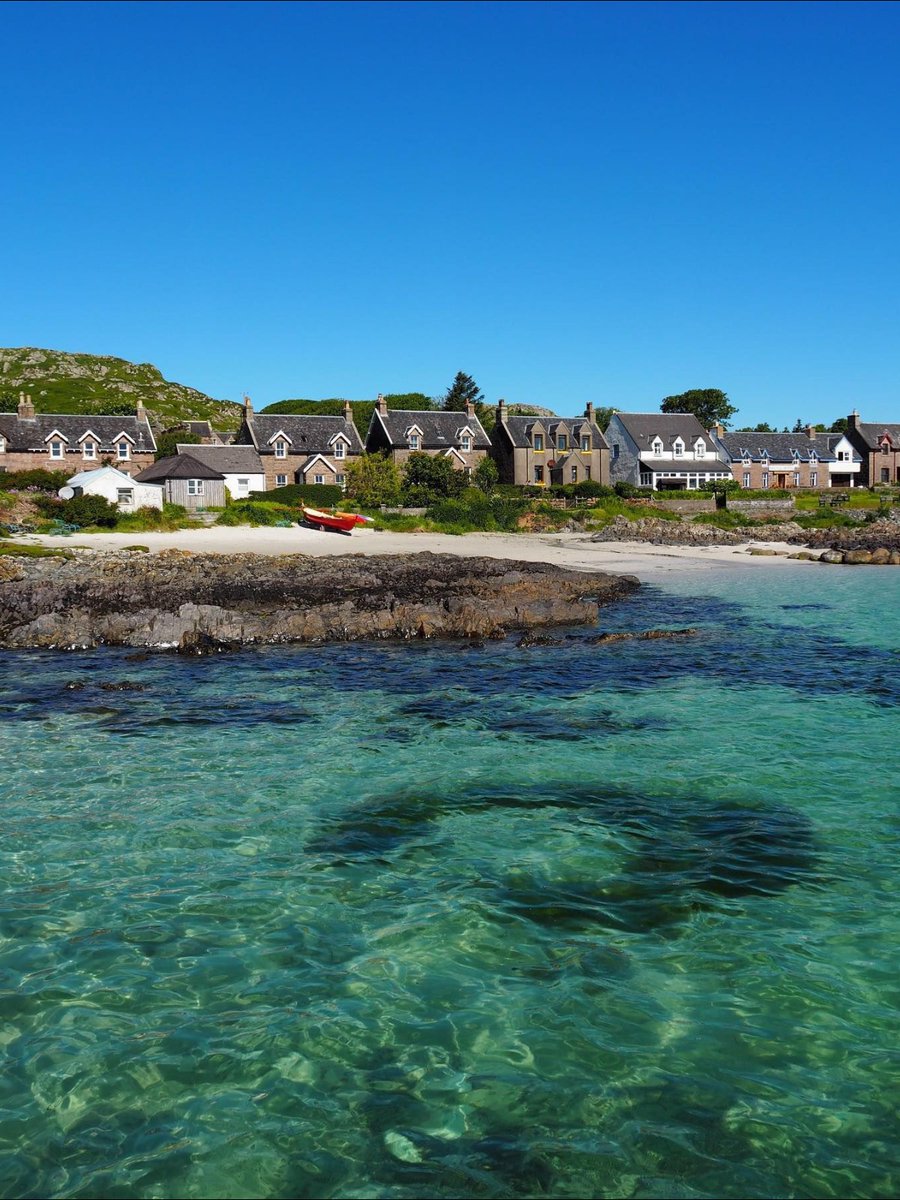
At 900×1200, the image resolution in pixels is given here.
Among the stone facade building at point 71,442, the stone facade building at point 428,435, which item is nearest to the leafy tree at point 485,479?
the stone facade building at point 428,435

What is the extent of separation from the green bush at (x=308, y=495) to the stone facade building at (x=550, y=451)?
2271 centimetres

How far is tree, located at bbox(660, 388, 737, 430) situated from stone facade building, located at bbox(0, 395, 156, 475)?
3165 inches

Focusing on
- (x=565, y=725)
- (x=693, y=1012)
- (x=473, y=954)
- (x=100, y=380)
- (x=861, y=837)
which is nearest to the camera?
(x=693, y=1012)

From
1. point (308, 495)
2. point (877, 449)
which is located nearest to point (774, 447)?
point (877, 449)

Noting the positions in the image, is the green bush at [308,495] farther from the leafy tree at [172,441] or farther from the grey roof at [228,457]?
the leafy tree at [172,441]

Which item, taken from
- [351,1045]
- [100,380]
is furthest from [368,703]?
[100,380]

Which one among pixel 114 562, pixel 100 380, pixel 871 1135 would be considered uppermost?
pixel 100 380

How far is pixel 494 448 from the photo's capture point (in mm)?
91750

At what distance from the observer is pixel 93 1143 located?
5.35 m

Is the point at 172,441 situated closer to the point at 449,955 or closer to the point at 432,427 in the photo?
the point at 432,427

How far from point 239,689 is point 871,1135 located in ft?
47.2

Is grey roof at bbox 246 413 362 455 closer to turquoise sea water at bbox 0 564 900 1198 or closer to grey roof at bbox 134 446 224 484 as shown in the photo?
grey roof at bbox 134 446 224 484

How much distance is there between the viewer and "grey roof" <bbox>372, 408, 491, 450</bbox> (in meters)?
85.0

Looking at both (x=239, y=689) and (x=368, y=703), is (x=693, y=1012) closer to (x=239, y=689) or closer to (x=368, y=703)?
(x=368, y=703)
